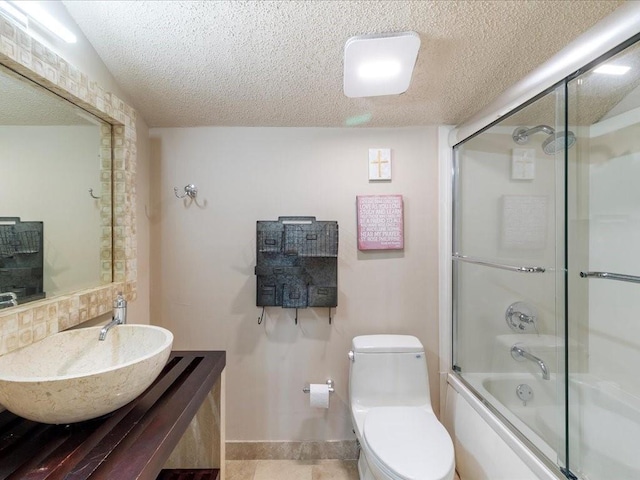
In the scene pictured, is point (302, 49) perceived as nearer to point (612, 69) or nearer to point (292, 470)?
point (612, 69)

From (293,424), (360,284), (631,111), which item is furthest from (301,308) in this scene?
(631,111)

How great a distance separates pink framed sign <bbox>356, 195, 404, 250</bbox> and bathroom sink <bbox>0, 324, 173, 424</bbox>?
1.19 meters

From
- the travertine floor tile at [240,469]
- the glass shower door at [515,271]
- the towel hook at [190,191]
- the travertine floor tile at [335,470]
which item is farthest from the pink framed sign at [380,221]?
the travertine floor tile at [240,469]

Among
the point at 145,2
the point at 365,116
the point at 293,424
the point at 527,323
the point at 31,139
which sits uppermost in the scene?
the point at 145,2

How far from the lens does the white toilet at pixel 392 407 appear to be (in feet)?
3.98

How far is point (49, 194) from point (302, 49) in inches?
47.4

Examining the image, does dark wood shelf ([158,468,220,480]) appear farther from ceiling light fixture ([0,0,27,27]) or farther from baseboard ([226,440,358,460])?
ceiling light fixture ([0,0,27,27])

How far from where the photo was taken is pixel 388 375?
5.35ft

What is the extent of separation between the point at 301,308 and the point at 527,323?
1273mm

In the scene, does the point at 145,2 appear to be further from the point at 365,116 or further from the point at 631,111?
the point at 631,111

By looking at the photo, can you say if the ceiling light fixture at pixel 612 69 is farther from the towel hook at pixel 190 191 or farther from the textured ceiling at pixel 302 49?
the towel hook at pixel 190 191

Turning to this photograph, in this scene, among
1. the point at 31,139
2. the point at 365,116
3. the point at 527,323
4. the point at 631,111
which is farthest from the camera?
the point at 365,116

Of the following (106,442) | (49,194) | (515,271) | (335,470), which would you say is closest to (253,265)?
(49,194)

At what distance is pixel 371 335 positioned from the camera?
68.8 inches
